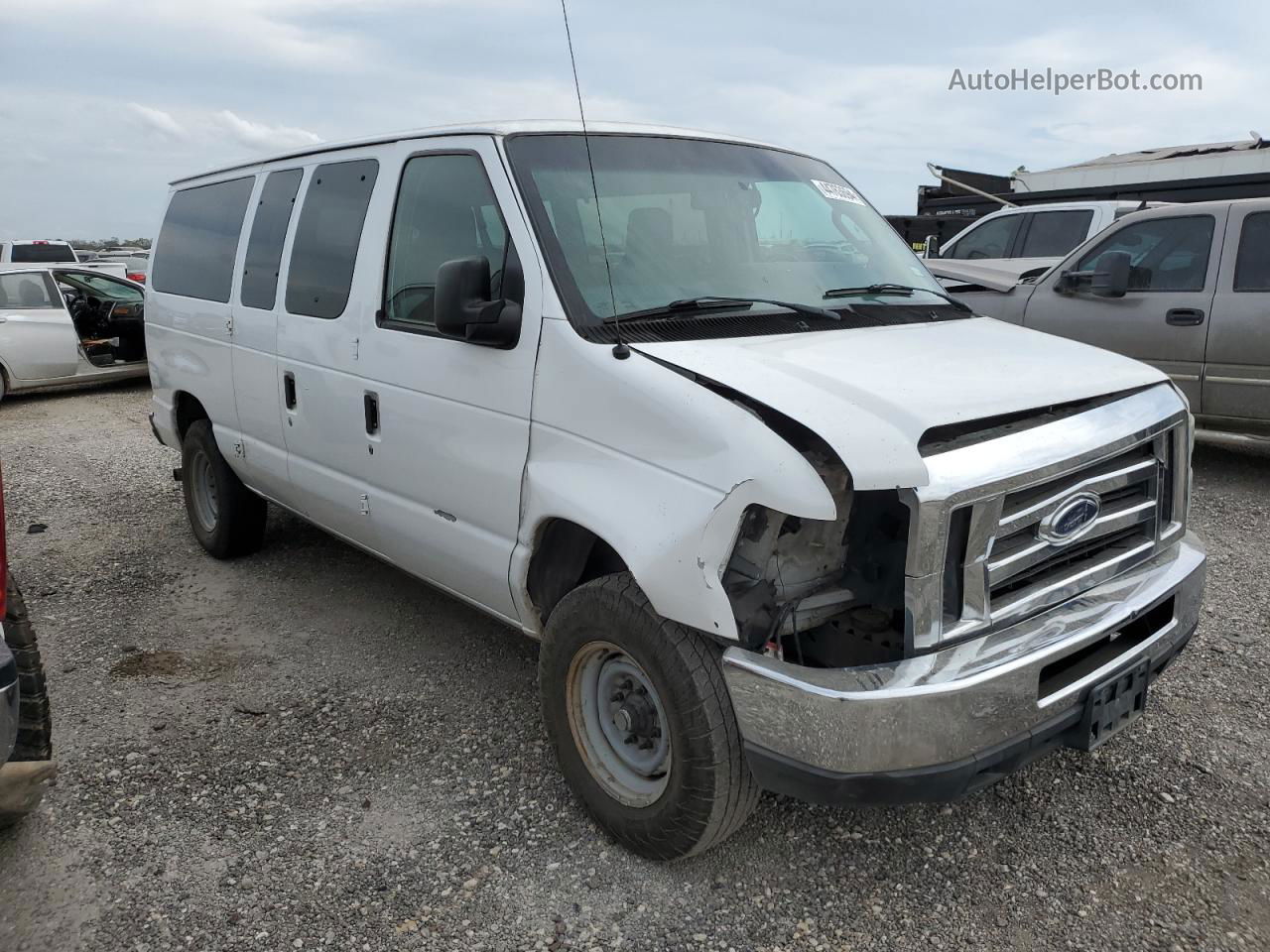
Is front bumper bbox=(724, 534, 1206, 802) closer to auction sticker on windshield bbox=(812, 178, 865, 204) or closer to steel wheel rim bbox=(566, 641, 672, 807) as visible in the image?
steel wheel rim bbox=(566, 641, 672, 807)

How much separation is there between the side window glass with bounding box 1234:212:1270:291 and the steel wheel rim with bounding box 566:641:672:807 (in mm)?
5709

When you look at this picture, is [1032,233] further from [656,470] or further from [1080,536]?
[656,470]

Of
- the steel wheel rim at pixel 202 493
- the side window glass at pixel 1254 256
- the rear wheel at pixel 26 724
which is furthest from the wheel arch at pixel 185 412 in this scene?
the side window glass at pixel 1254 256

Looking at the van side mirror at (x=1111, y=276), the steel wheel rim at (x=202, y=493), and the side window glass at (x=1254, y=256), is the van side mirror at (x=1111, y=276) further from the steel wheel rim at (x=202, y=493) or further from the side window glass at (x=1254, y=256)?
the steel wheel rim at (x=202, y=493)

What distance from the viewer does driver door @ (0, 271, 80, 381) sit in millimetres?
10961

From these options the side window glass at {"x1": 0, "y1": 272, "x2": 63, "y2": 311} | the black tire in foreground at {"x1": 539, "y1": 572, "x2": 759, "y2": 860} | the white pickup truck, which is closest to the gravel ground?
the black tire in foreground at {"x1": 539, "y1": 572, "x2": 759, "y2": 860}

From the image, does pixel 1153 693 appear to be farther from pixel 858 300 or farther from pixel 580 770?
pixel 580 770

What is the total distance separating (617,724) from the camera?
2873 mm

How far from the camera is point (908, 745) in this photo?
2.29 meters

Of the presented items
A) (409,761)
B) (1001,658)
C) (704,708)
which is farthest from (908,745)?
(409,761)

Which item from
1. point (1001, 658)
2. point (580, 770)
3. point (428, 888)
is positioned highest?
point (1001, 658)

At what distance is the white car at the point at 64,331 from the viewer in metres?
11.0

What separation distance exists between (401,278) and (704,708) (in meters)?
1.98

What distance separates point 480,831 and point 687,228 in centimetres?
203
